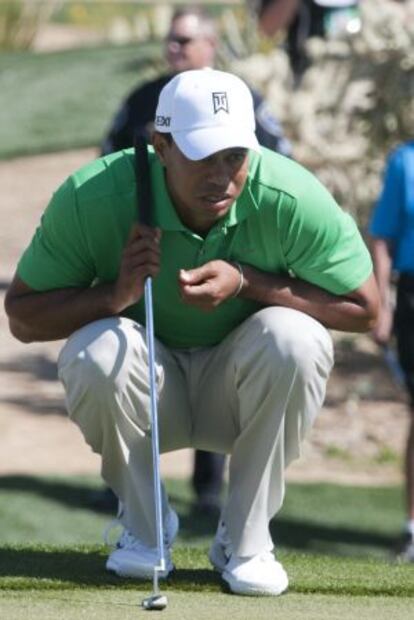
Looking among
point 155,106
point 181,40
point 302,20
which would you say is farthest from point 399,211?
point 302,20

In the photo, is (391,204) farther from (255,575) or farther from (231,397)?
(255,575)

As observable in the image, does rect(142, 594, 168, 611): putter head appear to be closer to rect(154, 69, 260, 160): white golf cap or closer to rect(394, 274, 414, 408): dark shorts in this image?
rect(154, 69, 260, 160): white golf cap

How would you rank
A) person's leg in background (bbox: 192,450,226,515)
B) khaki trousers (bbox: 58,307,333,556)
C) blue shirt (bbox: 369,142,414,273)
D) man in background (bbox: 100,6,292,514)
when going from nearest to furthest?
khaki trousers (bbox: 58,307,333,556), blue shirt (bbox: 369,142,414,273), man in background (bbox: 100,6,292,514), person's leg in background (bbox: 192,450,226,515)

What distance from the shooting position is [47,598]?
562 cm

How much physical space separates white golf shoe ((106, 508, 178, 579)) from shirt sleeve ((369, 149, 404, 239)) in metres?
2.95

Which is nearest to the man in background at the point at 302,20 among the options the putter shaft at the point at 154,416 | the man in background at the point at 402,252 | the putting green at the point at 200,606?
the man in background at the point at 402,252

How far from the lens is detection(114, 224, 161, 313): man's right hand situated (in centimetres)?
566

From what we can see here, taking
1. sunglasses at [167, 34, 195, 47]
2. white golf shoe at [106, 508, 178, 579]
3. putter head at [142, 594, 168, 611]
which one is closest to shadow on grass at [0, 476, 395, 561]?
sunglasses at [167, 34, 195, 47]

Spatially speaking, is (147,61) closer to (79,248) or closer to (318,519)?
(318,519)

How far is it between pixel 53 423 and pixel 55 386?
0.70m

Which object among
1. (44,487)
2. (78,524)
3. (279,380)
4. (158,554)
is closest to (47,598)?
(158,554)

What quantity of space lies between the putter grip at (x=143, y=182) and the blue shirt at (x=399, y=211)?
2923 mm

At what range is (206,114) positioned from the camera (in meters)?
5.67

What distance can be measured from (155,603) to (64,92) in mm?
13128
